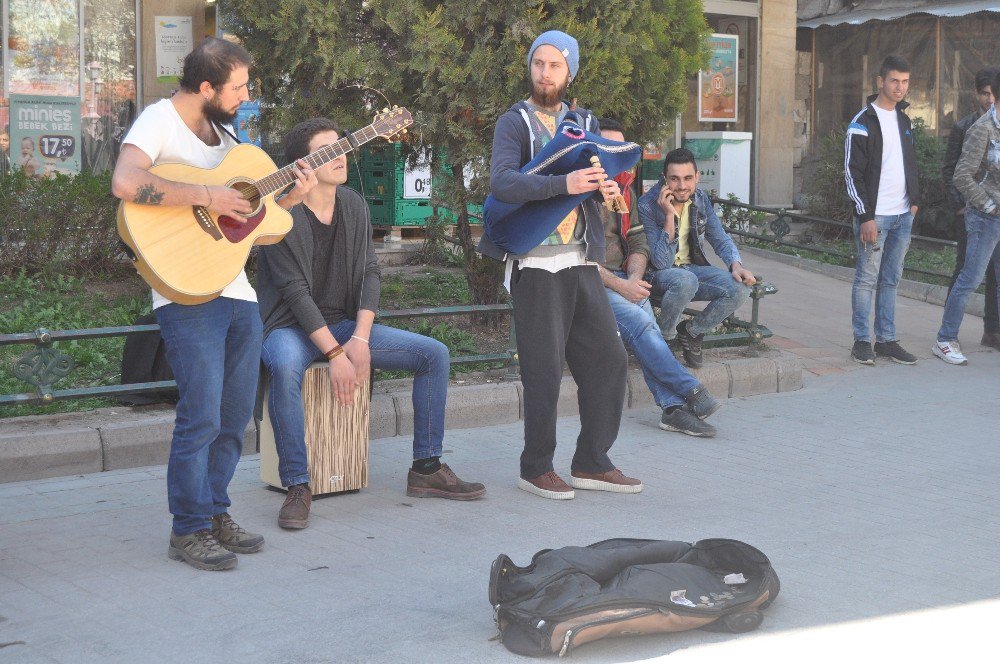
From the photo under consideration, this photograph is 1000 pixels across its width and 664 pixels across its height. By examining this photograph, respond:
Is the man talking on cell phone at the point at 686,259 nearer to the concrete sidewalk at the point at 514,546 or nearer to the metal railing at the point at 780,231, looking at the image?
the concrete sidewalk at the point at 514,546

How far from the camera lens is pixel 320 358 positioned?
552 centimetres

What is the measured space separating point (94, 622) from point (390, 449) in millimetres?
2592

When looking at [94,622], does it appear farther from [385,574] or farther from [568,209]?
[568,209]

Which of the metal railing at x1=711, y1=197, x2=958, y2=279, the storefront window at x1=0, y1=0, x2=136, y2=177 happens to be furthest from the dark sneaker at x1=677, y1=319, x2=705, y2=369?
the storefront window at x1=0, y1=0, x2=136, y2=177

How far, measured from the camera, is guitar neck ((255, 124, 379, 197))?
472 centimetres

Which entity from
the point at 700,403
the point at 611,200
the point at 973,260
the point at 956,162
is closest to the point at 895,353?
the point at 973,260

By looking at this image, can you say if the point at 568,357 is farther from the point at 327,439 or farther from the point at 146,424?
the point at 146,424

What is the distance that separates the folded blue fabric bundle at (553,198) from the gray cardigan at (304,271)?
1.88 feet

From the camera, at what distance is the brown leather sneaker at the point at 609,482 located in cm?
571

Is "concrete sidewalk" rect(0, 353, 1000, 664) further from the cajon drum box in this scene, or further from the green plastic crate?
the green plastic crate

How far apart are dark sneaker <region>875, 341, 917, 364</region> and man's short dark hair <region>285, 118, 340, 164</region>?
4.97m

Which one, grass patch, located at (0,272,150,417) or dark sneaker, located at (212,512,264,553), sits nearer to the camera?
dark sneaker, located at (212,512,264,553)

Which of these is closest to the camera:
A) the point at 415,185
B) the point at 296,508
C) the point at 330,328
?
the point at 296,508

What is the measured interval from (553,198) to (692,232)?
2595 millimetres
